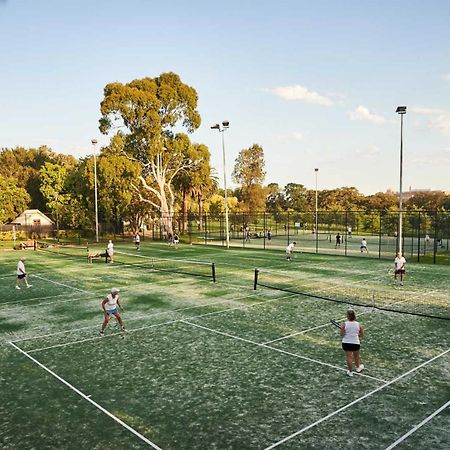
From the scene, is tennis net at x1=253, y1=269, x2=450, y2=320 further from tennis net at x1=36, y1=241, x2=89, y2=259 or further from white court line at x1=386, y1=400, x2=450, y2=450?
tennis net at x1=36, y1=241, x2=89, y2=259

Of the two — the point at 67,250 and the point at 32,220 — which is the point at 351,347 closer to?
the point at 67,250

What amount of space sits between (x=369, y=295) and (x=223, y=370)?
12202 millimetres

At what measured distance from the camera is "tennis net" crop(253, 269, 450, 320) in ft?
61.8

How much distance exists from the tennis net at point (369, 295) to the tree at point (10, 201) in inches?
2242

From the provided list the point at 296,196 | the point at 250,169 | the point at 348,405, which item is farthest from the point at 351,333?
the point at 296,196

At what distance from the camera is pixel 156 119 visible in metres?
59.2

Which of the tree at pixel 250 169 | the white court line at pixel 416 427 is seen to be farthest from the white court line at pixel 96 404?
the tree at pixel 250 169

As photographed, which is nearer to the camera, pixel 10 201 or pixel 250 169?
pixel 10 201

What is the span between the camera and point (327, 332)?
1540 centimetres

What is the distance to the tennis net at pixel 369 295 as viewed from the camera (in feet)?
61.8

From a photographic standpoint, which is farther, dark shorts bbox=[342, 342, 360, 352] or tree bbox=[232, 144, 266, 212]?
tree bbox=[232, 144, 266, 212]

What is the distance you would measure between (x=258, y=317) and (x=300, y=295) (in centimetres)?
494

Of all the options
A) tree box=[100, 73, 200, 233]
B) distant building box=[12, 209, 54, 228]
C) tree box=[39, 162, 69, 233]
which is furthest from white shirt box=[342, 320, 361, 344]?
distant building box=[12, 209, 54, 228]

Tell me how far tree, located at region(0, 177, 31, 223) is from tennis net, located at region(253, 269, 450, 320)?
57.0 metres
